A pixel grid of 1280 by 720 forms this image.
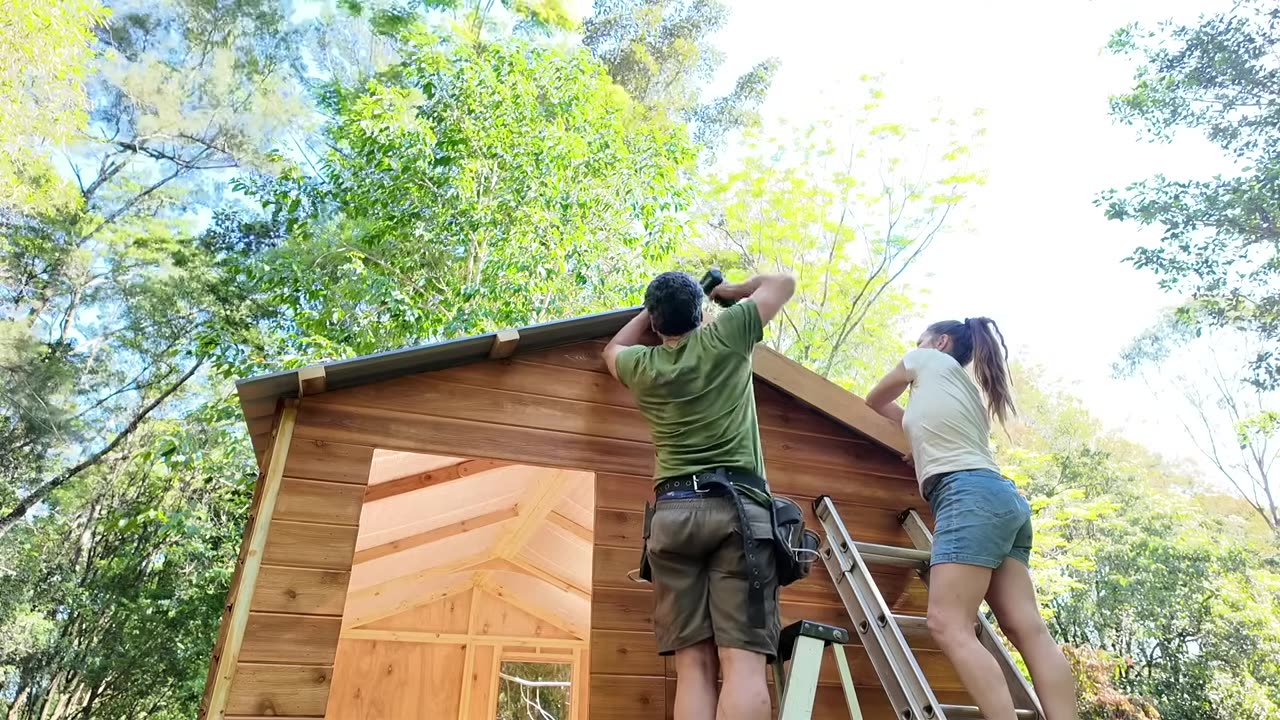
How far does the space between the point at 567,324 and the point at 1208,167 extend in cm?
1857

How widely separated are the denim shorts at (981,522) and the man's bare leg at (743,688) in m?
0.83

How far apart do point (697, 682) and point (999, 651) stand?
4.47ft

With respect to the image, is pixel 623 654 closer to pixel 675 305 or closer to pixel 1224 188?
pixel 675 305

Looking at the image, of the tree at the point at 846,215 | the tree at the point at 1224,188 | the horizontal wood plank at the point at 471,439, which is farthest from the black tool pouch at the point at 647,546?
the tree at the point at 1224,188

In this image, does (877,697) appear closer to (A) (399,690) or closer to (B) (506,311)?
(A) (399,690)

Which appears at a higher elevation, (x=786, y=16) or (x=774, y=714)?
(x=786, y=16)

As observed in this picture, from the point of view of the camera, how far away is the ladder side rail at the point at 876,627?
2.11m

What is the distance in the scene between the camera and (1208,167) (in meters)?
15.9

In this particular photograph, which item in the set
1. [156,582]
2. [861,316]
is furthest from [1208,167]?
[156,582]

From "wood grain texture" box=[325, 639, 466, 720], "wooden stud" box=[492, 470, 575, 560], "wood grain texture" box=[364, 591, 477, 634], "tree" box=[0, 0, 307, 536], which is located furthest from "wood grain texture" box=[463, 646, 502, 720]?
"tree" box=[0, 0, 307, 536]

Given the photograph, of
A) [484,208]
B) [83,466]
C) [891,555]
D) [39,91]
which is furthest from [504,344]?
[83,466]

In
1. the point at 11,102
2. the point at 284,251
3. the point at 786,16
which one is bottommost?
the point at 284,251

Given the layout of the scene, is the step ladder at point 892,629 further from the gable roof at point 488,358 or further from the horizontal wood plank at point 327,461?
the horizontal wood plank at point 327,461

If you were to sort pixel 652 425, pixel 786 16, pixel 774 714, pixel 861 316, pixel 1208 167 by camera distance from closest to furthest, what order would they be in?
pixel 652 425, pixel 774 714, pixel 861 316, pixel 1208 167, pixel 786 16
